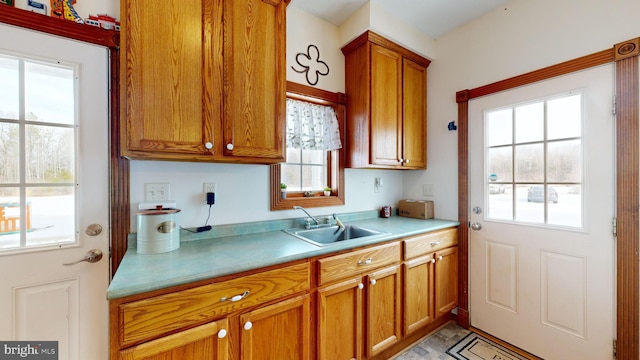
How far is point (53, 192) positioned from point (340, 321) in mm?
1670

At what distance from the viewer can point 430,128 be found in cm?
238

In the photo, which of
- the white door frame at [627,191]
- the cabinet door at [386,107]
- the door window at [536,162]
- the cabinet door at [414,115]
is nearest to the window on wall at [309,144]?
the cabinet door at [386,107]

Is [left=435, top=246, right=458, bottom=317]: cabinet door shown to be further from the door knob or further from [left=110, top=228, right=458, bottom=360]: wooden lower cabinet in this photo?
the door knob

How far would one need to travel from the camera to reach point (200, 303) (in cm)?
100

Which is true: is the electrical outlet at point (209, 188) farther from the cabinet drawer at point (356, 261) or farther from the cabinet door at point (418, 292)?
the cabinet door at point (418, 292)

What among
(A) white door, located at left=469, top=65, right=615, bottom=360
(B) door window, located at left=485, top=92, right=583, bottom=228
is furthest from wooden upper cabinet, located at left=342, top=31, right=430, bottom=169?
(B) door window, located at left=485, top=92, right=583, bottom=228

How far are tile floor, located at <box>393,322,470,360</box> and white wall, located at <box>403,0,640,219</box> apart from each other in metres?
0.96

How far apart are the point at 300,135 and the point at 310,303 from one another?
1.25 meters

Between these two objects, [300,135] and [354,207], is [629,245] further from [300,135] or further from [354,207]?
[300,135]

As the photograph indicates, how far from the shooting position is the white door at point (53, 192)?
110 cm

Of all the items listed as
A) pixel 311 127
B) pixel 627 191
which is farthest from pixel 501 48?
pixel 311 127

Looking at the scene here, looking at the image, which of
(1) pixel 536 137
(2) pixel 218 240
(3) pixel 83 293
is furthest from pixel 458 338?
(3) pixel 83 293

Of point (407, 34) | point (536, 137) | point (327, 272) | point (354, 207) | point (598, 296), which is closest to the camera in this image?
point (327, 272)

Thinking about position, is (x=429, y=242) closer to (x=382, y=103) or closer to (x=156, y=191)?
(x=382, y=103)
